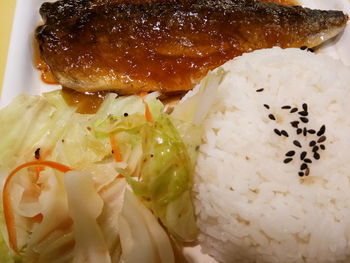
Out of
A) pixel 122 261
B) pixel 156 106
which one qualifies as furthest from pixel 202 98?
pixel 122 261

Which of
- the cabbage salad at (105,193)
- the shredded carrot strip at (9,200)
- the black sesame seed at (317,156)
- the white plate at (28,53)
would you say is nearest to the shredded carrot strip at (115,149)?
the cabbage salad at (105,193)

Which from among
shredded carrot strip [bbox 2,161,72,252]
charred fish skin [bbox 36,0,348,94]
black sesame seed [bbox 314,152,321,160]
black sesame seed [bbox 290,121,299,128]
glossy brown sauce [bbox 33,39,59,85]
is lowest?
shredded carrot strip [bbox 2,161,72,252]

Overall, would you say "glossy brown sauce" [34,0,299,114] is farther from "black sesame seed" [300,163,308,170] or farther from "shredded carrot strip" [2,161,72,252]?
"black sesame seed" [300,163,308,170]

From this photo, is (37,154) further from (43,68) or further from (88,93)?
(43,68)

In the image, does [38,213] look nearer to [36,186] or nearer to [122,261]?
[36,186]

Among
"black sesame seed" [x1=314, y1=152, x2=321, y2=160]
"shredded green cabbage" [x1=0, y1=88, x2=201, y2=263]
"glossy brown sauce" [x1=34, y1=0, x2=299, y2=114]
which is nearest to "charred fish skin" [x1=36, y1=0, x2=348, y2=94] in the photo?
"glossy brown sauce" [x1=34, y1=0, x2=299, y2=114]

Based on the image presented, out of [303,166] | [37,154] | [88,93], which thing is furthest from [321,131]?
[37,154]

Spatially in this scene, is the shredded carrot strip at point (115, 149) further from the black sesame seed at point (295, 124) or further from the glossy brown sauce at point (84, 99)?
the black sesame seed at point (295, 124)
